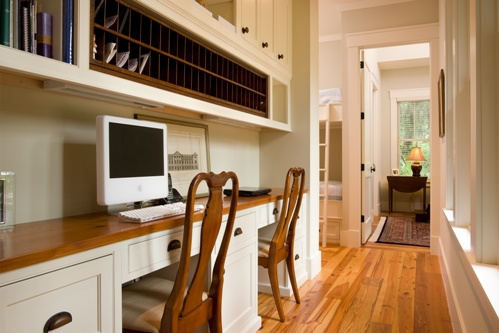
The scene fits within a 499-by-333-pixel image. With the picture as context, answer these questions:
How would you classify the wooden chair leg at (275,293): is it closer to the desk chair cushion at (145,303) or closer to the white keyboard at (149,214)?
the desk chair cushion at (145,303)

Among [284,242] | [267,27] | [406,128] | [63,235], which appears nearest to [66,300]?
[63,235]

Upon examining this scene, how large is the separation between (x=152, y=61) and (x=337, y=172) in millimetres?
4351

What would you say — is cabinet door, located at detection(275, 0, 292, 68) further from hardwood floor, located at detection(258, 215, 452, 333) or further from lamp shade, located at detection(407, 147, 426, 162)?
lamp shade, located at detection(407, 147, 426, 162)

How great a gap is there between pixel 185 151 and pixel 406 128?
649 cm

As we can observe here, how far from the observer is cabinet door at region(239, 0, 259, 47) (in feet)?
7.96

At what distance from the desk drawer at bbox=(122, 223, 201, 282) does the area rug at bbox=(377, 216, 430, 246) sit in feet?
13.1

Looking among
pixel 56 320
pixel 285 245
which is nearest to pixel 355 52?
pixel 285 245

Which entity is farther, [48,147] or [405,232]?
[405,232]

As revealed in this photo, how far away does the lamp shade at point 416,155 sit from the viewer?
703cm

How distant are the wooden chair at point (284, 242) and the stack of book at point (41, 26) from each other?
153 centimetres

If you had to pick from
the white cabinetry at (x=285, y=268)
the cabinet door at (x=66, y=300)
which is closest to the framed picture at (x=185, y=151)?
the white cabinetry at (x=285, y=268)

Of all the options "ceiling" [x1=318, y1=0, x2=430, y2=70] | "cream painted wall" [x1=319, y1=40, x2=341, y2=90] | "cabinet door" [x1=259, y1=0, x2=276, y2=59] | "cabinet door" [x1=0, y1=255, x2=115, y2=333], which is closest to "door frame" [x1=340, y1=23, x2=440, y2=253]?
"ceiling" [x1=318, y1=0, x2=430, y2=70]

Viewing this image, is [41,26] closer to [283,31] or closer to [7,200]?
[7,200]

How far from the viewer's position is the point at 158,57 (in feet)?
5.96
